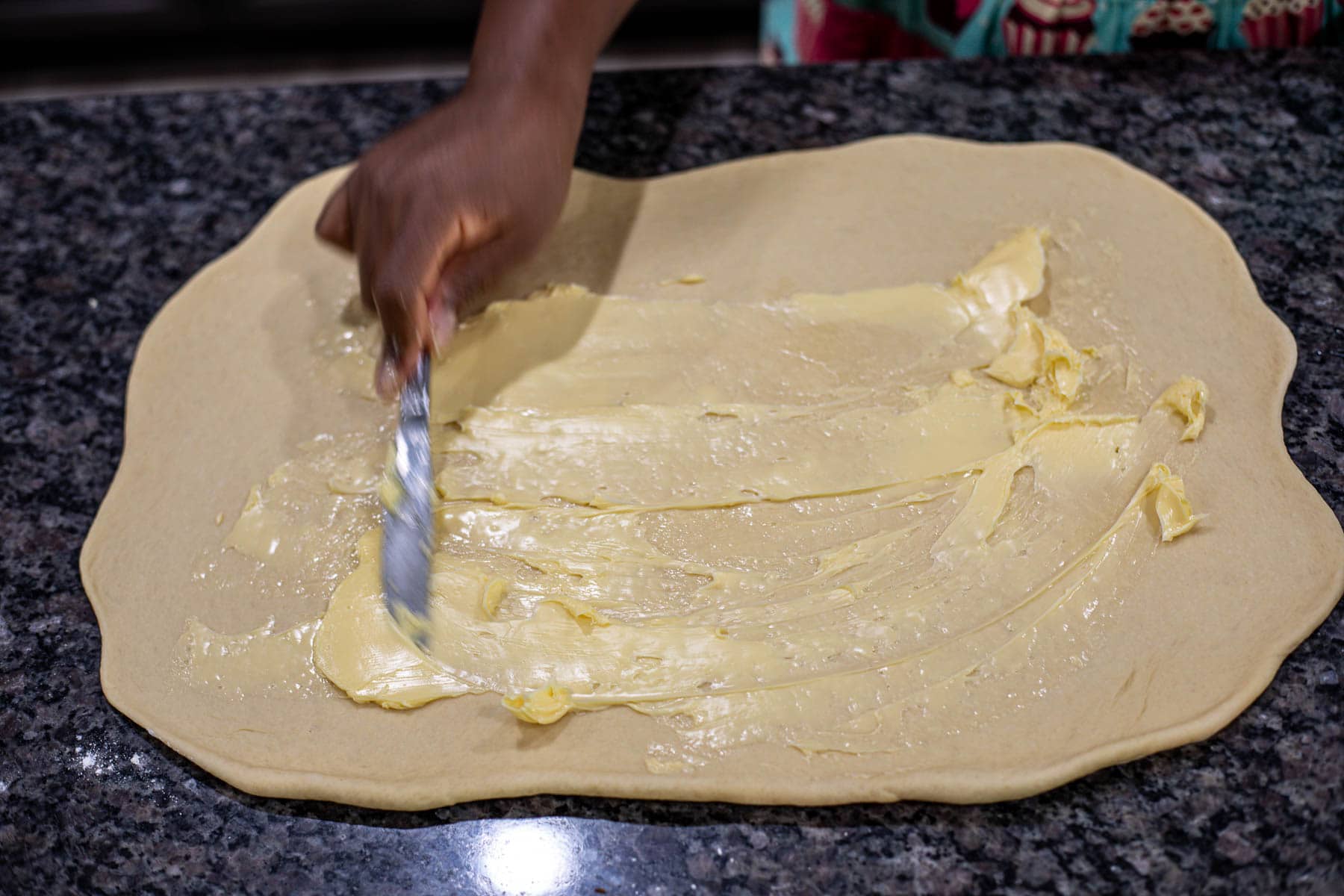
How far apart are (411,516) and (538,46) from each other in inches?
20.9

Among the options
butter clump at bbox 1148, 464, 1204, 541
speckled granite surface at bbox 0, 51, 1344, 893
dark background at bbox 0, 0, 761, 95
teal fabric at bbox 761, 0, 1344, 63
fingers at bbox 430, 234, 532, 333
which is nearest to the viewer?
speckled granite surface at bbox 0, 51, 1344, 893

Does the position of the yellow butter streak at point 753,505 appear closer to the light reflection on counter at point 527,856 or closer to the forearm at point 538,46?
the light reflection on counter at point 527,856

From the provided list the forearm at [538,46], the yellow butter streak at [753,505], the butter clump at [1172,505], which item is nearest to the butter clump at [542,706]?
the yellow butter streak at [753,505]

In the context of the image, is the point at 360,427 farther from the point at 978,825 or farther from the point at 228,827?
the point at 978,825

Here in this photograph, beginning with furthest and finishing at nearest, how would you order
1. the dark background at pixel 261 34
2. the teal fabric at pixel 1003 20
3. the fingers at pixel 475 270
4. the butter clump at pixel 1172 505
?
the dark background at pixel 261 34 < the teal fabric at pixel 1003 20 < the fingers at pixel 475 270 < the butter clump at pixel 1172 505

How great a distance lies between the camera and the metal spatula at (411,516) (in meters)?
0.91

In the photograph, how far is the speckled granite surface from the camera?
796 millimetres

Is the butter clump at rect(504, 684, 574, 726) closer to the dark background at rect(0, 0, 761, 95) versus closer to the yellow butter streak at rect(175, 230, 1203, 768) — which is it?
the yellow butter streak at rect(175, 230, 1203, 768)

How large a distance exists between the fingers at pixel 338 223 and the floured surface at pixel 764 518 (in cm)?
9

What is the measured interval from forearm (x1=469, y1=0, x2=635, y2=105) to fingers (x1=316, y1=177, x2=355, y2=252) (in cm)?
19

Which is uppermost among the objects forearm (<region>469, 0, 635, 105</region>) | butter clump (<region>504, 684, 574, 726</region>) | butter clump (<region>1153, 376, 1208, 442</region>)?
forearm (<region>469, 0, 635, 105</region>)

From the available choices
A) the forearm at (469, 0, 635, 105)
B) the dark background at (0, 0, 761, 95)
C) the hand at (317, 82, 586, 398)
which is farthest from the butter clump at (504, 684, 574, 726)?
the dark background at (0, 0, 761, 95)

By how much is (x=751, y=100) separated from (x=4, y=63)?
251 centimetres

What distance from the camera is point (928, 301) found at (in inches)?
43.2
